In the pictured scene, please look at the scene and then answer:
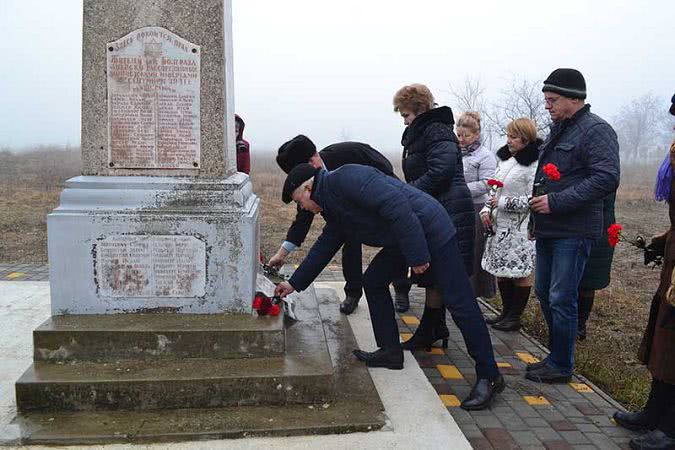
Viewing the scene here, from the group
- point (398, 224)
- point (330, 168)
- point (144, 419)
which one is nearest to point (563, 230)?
point (398, 224)

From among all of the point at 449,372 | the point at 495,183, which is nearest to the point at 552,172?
the point at 495,183

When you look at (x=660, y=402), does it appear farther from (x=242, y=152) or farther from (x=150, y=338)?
(x=242, y=152)

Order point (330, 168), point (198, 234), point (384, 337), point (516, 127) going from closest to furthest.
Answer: point (198, 234)
point (384, 337)
point (330, 168)
point (516, 127)

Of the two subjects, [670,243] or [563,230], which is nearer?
[670,243]

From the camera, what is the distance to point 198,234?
3.38m

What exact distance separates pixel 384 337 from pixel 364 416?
79 centimetres

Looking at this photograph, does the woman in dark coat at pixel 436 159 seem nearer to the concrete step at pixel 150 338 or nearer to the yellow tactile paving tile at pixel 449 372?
the yellow tactile paving tile at pixel 449 372

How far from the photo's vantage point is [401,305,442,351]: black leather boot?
4.19 m

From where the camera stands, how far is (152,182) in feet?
11.3

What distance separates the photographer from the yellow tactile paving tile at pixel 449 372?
3.87 m

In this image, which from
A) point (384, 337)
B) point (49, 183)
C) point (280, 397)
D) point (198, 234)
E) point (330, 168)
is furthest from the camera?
point (49, 183)

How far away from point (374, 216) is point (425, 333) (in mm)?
1344

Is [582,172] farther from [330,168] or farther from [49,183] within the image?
[49,183]

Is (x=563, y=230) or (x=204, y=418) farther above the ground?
(x=563, y=230)
